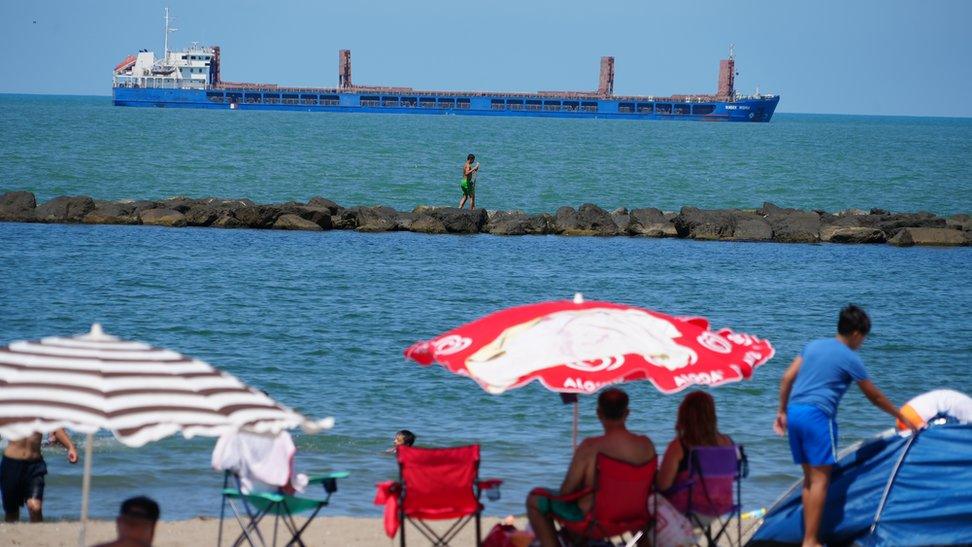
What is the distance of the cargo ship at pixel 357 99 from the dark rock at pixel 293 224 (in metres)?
97.0

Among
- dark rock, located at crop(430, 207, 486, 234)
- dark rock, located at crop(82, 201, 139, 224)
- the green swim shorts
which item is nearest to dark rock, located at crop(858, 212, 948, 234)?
dark rock, located at crop(430, 207, 486, 234)

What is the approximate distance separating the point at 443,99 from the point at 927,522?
403ft

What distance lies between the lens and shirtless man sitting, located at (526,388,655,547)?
238 inches

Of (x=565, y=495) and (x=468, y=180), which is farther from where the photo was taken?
(x=468, y=180)

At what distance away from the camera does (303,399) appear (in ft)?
41.7

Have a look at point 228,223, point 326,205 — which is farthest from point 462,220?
point 228,223

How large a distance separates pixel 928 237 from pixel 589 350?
947 inches

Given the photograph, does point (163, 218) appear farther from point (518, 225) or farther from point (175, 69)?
point (175, 69)

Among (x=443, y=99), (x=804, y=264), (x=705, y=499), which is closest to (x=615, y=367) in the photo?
(x=705, y=499)

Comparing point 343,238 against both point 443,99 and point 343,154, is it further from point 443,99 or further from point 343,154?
point 443,99

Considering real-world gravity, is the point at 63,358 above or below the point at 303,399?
above

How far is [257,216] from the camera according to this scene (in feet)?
92.4

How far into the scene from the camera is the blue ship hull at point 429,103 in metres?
126

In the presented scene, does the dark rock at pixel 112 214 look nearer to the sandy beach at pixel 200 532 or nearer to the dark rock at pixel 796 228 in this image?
the dark rock at pixel 796 228
